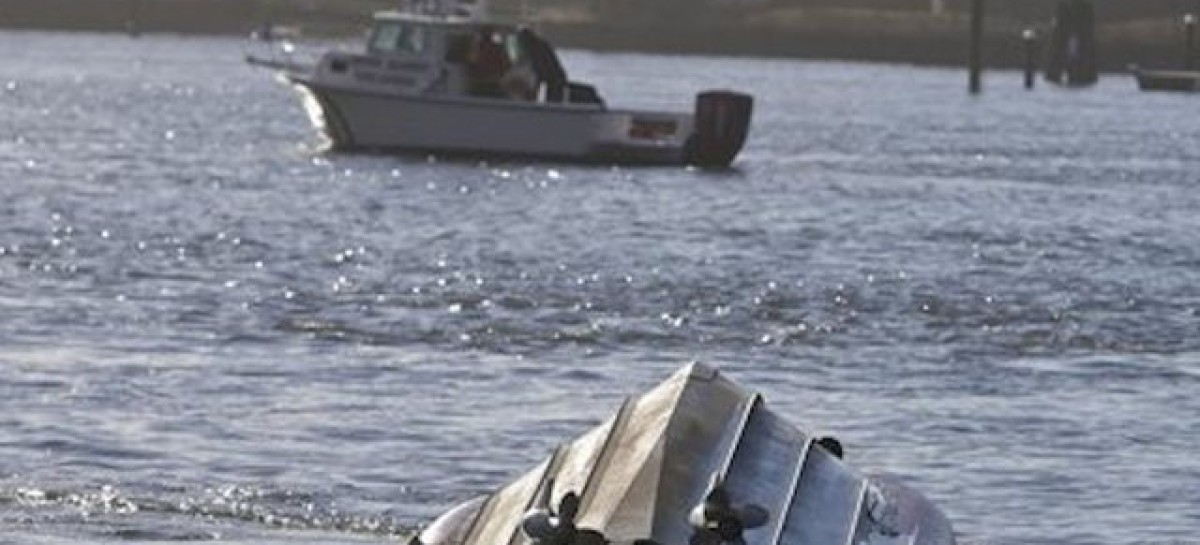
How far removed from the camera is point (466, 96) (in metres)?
68.2

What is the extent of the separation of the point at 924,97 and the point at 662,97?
1273cm

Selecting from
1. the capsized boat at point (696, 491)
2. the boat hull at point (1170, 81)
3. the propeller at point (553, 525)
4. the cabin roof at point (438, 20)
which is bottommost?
the boat hull at point (1170, 81)

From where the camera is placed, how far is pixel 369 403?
29.0 m

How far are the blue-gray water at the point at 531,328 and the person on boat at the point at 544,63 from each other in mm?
1464

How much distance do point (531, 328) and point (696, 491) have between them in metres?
21.7

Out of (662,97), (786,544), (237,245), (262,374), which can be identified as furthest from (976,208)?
(662,97)

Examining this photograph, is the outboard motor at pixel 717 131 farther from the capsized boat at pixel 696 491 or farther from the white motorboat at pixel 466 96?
the capsized boat at pixel 696 491

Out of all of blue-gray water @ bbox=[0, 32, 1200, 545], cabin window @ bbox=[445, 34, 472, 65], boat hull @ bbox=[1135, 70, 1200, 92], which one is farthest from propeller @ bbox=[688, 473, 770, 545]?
boat hull @ bbox=[1135, 70, 1200, 92]

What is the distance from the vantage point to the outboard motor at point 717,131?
7162 centimetres

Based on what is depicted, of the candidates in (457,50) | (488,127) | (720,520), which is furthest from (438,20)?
(720,520)

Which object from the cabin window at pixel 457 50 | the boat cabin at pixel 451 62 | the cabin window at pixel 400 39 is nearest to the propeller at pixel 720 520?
the boat cabin at pixel 451 62

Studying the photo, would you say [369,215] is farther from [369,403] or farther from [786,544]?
[786,544]

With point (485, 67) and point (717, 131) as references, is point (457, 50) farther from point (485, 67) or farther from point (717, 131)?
point (717, 131)

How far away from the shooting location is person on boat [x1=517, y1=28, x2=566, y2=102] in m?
67.9
